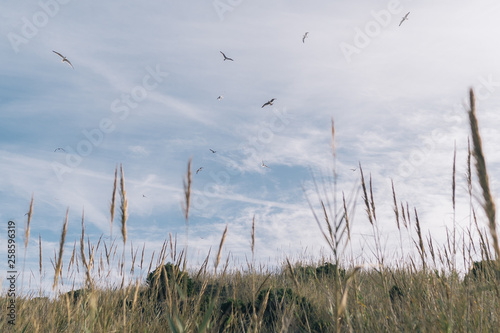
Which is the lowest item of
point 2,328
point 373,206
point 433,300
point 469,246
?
point 2,328

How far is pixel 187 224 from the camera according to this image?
2.12 meters

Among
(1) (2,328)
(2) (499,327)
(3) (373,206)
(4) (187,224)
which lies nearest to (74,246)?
(1) (2,328)

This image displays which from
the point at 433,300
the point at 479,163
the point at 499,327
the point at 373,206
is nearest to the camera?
the point at 479,163

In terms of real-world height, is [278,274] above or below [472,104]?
below

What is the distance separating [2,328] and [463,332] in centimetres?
376

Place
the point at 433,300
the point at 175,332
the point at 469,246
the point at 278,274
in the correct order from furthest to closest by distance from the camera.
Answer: the point at 278,274 → the point at 469,246 → the point at 433,300 → the point at 175,332

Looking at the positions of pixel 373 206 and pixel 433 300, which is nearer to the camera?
pixel 433 300

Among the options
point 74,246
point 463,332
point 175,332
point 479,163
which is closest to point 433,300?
point 463,332

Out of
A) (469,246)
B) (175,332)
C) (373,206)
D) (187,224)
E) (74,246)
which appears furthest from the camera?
(74,246)

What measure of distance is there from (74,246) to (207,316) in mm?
3338

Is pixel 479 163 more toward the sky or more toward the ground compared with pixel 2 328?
more toward the sky

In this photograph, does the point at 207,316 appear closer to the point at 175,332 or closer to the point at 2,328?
the point at 175,332

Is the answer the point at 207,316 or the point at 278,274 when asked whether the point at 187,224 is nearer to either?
the point at 207,316

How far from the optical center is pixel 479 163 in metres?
1.52
